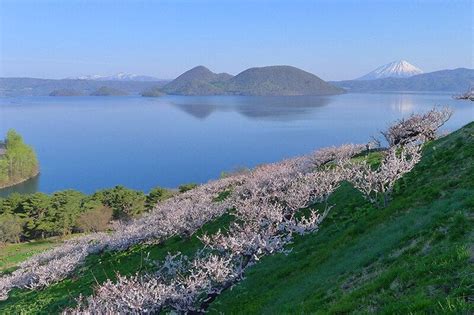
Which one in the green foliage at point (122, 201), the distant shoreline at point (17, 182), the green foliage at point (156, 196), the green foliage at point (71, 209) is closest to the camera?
the green foliage at point (71, 209)

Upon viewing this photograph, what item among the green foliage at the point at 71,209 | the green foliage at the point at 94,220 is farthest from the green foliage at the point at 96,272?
the green foliage at the point at 71,209

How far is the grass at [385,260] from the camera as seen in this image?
977cm

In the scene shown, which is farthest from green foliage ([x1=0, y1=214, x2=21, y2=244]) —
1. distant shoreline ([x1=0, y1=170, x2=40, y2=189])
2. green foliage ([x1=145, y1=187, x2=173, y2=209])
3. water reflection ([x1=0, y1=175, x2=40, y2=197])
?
distant shoreline ([x1=0, y1=170, x2=40, y2=189])

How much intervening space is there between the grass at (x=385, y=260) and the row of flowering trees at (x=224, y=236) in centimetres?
106

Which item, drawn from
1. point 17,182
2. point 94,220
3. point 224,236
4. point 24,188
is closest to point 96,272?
point 224,236

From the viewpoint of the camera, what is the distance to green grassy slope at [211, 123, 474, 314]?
967 centimetres

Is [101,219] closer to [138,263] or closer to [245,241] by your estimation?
[138,263]

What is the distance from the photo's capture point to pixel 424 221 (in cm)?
1431

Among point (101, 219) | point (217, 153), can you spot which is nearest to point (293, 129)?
point (217, 153)

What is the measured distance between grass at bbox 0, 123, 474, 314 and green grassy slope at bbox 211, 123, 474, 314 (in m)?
0.03

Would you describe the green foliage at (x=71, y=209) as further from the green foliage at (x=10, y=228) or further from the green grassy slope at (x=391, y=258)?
the green grassy slope at (x=391, y=258)

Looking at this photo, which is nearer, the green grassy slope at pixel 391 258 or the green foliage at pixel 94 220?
the green grassy slope at pixel 391 258

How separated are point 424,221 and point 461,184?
192 inches

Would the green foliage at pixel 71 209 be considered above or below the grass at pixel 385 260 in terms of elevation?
below
